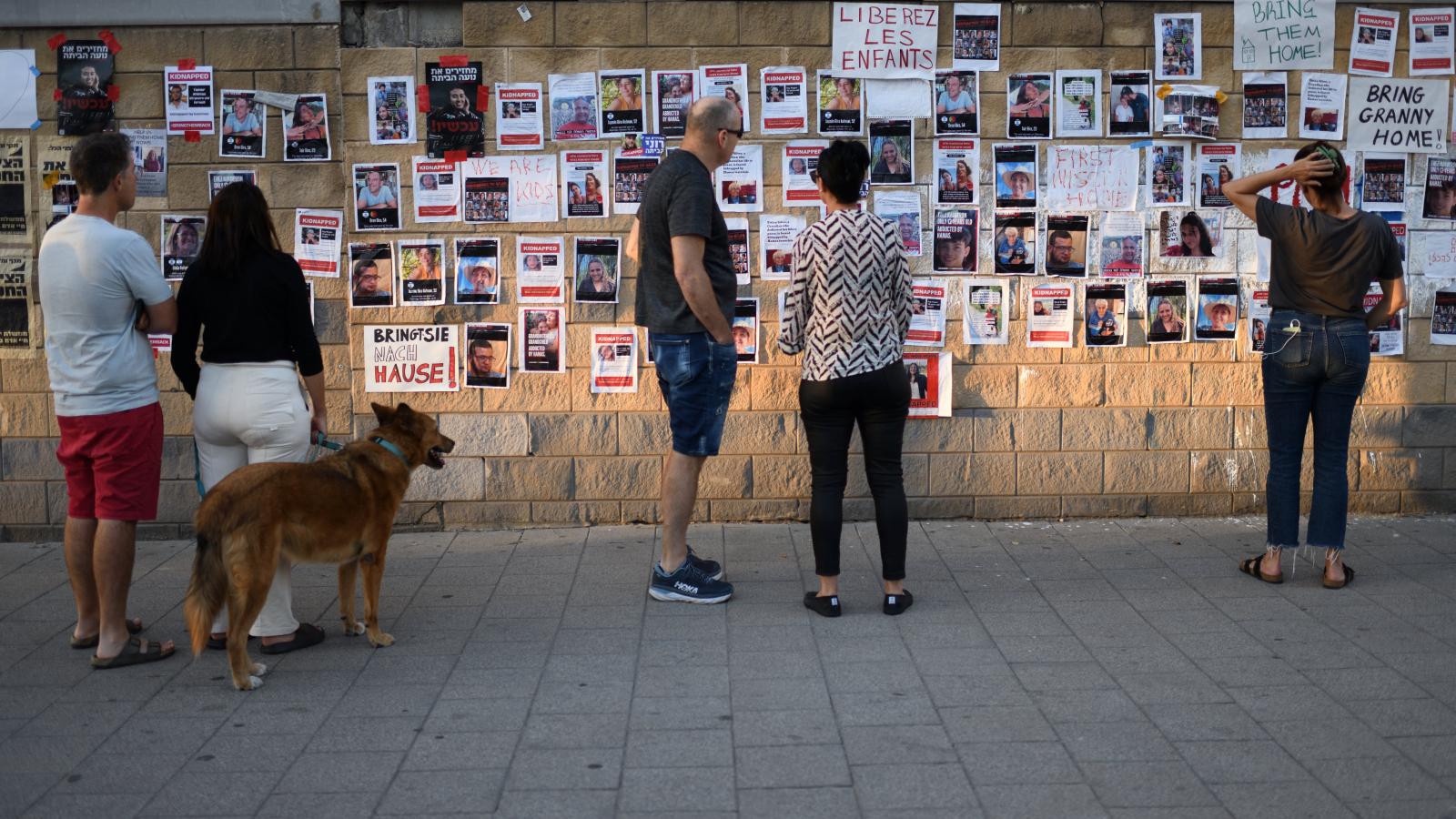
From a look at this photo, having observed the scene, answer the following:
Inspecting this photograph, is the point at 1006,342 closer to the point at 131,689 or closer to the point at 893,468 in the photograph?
the point at 893,468

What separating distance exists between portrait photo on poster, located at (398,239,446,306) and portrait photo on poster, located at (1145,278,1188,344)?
3.72 meters

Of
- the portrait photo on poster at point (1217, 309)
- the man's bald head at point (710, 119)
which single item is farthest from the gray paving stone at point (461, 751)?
the portrait photo on poster at point (1217, 309)

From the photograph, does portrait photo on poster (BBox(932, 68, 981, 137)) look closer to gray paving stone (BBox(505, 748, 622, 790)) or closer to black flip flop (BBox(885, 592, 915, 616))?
black flip flop (BBox(885, 592, 915, 616))

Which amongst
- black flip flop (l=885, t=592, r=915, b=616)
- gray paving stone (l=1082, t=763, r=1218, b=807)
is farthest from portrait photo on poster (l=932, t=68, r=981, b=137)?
gray paving stone (l=1082, t=763, r=1218, b=807)

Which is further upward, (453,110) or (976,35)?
(976,35)

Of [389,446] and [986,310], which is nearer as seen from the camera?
[389,446]

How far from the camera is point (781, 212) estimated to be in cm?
678

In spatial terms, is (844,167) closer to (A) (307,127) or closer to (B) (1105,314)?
(B) (1105,314)

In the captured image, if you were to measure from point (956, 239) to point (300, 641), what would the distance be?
3799 mm

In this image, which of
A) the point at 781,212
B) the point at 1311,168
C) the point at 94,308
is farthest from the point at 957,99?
the point at 94,308

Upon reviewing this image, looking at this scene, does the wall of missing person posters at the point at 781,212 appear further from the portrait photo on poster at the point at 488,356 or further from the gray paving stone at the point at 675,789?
the gray paving stone at the point at 675,789

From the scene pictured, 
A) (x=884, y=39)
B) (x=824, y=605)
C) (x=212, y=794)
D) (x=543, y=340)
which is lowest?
(x=212, y=794)

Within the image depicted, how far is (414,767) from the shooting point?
13.0 feet

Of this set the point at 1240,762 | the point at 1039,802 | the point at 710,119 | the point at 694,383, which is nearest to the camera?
the point at 1039,802
